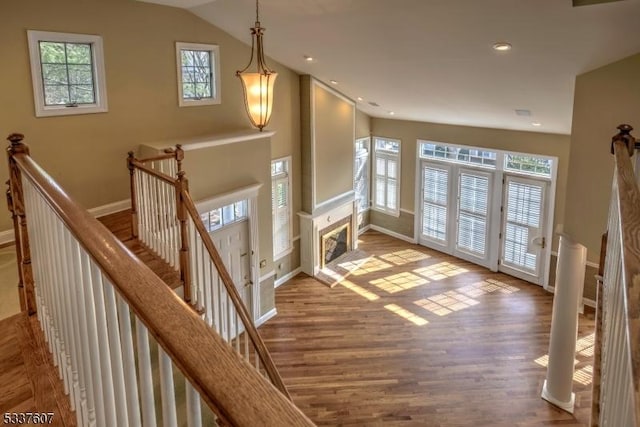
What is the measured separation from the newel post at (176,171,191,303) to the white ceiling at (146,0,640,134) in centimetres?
275

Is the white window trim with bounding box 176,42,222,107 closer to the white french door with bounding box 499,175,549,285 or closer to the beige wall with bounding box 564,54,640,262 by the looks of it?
the beige wall with bounding box 564,54,640,262

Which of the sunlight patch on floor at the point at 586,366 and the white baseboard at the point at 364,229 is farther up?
the white baseboard at the point at 364,229

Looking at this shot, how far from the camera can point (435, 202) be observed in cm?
1104

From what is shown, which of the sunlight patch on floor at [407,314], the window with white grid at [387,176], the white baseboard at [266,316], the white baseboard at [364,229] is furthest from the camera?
the white baseboard at [364,229]

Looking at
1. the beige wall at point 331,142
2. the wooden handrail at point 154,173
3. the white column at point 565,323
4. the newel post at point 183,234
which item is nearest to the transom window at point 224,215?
the wooden handrail at point 154,173

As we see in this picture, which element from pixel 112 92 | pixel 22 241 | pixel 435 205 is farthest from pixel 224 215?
pixel 435 205

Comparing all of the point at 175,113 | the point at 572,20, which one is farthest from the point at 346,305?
the point at 572,20

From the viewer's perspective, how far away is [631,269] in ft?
3.64

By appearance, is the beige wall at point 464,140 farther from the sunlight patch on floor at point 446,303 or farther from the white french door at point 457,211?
the sunlight patch on floor at point 446,303

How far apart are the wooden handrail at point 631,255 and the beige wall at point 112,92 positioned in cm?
533

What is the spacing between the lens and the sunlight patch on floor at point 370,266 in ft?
32.9

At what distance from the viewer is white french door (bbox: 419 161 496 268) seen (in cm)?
1017

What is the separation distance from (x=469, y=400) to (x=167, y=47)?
5.89 m

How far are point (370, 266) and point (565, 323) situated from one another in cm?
481
